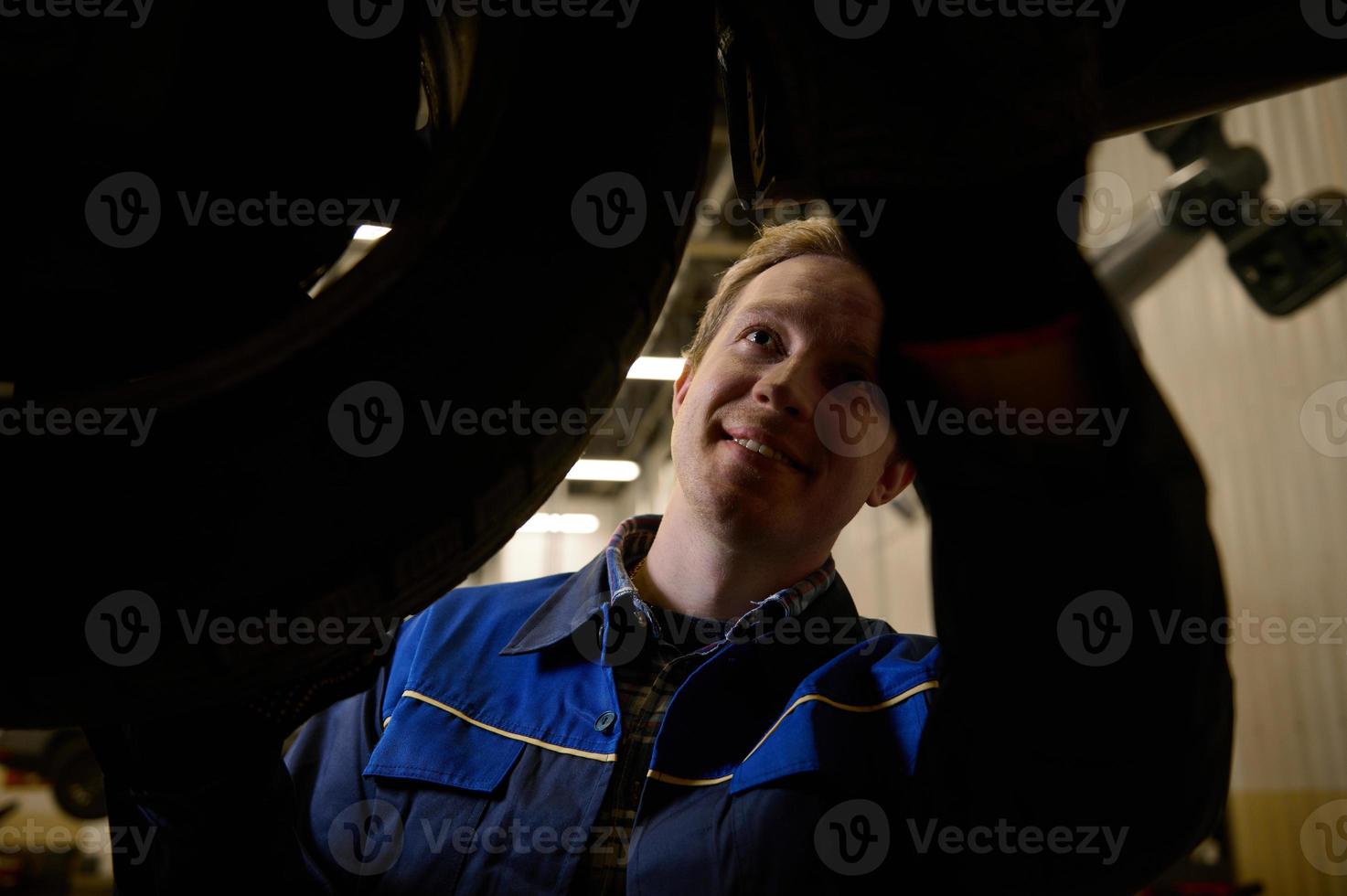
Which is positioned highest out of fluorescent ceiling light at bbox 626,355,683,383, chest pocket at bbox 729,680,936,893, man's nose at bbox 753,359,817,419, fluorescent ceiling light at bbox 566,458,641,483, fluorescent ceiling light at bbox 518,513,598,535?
fluorescent ceiling light at bbox 626,355,683,383

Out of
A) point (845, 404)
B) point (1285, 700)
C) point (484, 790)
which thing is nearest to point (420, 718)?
point (484, 790)

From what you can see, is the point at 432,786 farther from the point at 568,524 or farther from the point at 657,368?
the point at 568,524

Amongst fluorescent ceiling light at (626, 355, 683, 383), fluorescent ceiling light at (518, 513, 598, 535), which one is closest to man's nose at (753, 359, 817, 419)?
fluorescent ceiling light at (626, 355, 683, 383)

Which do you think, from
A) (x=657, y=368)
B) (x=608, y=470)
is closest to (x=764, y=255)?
(x=657, y=368)

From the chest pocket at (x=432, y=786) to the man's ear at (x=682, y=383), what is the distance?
402 mm

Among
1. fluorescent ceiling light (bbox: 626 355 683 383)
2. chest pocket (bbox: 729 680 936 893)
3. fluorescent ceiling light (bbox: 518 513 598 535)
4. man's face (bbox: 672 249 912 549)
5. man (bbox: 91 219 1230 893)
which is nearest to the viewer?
man (bbox: 91 219 1230 893)

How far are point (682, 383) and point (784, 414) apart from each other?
0.28 meters

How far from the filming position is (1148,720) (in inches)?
22.0

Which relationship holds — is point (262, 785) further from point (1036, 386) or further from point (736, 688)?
point (1036, 386)

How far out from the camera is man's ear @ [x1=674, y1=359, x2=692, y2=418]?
1.09 meters

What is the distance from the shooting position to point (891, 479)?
1085 mm

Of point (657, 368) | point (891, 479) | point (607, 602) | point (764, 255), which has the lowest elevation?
point (607, 602)

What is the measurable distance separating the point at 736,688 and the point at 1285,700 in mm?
2059

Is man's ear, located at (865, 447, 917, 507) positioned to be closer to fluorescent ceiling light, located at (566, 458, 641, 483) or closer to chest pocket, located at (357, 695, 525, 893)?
chest pocket, located at (357, 695, 525, 893)
